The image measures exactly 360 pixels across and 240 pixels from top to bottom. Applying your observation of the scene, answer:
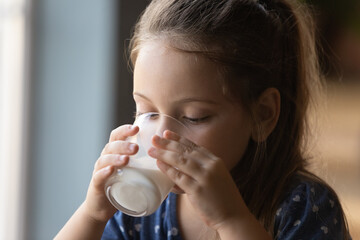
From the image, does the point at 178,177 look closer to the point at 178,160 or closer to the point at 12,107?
the point at 178,160

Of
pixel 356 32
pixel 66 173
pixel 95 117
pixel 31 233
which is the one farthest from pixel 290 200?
pixel 356 32

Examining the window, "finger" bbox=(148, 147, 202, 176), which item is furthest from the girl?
the window

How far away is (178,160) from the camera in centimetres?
93

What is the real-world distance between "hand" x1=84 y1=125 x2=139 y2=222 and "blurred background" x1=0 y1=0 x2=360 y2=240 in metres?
0.96

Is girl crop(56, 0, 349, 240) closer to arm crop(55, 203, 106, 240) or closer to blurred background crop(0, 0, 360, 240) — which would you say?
arm crop(55, 203, 106, 240)

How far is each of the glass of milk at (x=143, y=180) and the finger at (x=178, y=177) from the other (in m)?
0.01

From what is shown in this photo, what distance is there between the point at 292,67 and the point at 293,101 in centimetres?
7

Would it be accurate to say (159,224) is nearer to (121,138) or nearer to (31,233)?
(121,138)

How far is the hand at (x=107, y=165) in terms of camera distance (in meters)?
0.95

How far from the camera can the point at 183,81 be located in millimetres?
1038

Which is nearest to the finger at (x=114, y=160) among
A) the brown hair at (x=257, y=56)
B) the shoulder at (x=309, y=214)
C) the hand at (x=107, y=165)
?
the hand at (x=107, y=165)

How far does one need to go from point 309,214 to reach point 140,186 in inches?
13.8

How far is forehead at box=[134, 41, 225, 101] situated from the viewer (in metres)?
Result: 1.04

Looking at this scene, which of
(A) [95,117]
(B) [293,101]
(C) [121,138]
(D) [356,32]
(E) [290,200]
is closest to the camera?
(C) [121,138]
